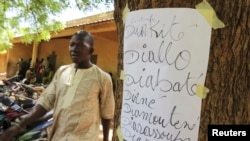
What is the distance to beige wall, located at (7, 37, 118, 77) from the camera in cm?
1211

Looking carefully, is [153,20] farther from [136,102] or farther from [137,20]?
[136,102]

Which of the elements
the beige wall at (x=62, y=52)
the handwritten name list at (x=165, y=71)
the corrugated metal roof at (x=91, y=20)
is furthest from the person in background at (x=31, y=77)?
the handwritten name list at (x=165, y=71)

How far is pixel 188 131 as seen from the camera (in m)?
1.15

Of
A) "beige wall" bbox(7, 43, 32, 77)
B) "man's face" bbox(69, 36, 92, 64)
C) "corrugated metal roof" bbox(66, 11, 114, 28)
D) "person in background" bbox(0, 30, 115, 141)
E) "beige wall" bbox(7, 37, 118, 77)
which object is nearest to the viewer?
"person in background" bbox(0, 30, 115, 141)

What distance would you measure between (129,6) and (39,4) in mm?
6829

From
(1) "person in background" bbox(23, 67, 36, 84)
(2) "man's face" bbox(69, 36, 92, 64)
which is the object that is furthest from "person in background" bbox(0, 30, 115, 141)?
(1) "person in background" bbox(23, 67, 36, 84)

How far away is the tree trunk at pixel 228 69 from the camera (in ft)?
3.64

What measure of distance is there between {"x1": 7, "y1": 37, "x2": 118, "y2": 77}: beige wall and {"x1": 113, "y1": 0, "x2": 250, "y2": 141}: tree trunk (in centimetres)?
1002

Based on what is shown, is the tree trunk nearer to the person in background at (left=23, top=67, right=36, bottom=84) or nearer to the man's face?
the man's face

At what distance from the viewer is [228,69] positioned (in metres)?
1.12

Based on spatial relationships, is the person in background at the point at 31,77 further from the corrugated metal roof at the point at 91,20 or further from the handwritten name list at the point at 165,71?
the handwritten name list at the point at 165,71

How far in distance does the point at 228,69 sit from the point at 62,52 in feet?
51.7

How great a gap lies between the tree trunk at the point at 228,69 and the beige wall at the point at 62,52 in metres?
10.0

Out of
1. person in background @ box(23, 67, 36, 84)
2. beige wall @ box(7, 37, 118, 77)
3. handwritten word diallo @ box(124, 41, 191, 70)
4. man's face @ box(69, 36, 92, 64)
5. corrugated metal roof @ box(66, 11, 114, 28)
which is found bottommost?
person in background @ box(23, 67, 36, 84)
